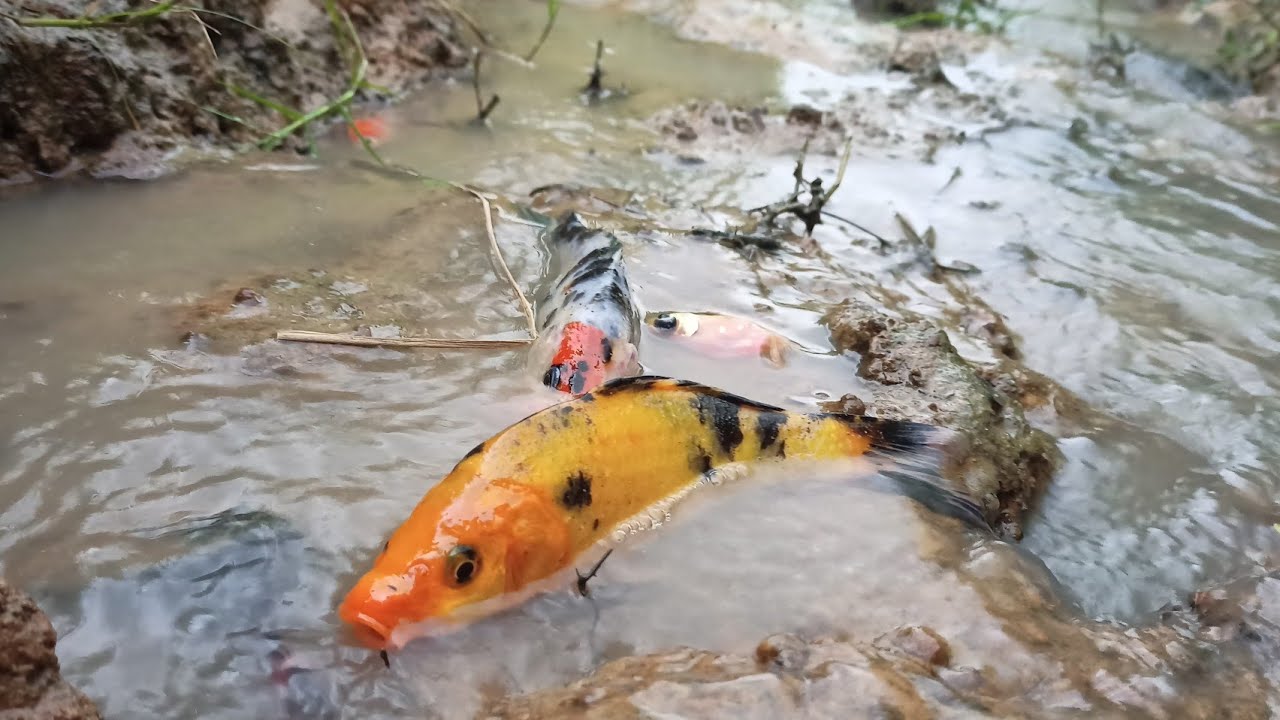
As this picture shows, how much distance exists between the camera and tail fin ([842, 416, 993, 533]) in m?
2.62

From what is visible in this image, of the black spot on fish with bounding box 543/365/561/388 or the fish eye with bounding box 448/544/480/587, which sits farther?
the black spot on fish with bounding box 543/365/561/388

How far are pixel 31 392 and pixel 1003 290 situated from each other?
15.1 ft

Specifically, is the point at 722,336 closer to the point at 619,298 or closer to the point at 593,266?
the point at 619,298

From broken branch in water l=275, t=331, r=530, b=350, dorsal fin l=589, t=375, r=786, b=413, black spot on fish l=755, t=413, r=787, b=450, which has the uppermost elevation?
dorsal fin l=589, t=375, r=786, b=413

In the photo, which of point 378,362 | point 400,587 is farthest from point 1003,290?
point 400,587

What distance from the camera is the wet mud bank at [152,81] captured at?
164 inches

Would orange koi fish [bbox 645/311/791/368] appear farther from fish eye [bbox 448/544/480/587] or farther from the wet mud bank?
the wet mud bank

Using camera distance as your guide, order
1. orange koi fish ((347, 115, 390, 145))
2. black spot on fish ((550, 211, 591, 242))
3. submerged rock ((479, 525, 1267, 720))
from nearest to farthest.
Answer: submerged rock ((479, 525, 1267, 720)) → black spot on fish ((550, 211, 591, 242)) → orange koi fish ((347, 115, 390, 145))

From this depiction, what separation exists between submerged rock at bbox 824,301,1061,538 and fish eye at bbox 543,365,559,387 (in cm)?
122

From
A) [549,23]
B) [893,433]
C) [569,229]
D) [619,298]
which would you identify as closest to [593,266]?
[619,298]

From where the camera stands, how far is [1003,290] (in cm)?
464

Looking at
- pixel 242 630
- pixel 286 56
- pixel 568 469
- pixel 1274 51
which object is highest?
pixel 1274 51

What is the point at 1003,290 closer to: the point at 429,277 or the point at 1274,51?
the point at 429,277

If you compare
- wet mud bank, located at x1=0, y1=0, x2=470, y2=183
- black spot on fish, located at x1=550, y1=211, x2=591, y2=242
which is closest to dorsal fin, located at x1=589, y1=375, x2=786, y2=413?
black spot on fish, located at x1=550, y1=211, x2=591, y2=242
